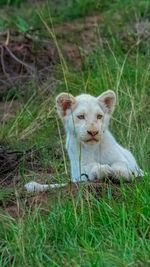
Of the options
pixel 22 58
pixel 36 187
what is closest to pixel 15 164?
pixel 36 187

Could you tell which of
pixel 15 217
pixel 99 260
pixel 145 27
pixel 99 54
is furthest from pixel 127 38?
pixel 99 260

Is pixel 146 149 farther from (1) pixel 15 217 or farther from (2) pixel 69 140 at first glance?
(1) pixel 15 217

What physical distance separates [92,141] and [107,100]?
0.53 m

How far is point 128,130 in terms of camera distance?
7.32 metres

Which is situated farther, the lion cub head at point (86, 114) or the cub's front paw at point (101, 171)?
the lion cub head at point (86, 114)

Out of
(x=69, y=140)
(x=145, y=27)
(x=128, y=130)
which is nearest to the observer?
(x=69, y=140)

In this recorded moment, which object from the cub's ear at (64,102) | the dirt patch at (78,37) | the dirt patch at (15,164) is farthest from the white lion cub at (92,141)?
the dirt patch at (78,37)

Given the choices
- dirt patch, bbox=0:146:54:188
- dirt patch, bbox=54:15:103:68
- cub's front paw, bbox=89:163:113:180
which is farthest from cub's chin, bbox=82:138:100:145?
dirt patch, bbox=54:15:103:68

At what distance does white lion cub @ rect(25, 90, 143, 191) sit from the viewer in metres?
6.18

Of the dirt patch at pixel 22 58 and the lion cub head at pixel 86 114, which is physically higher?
the dirt patch at pixel 22 58

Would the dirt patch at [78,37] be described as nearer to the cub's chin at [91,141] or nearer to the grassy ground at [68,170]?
the grassy ground at [68,170]

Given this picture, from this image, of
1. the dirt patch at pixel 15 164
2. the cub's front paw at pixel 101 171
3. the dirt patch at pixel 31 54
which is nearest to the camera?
the cub's front paw at pixel 101 171

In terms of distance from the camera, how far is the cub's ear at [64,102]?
649 cm

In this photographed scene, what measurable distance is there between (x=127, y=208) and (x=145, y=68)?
4.49 metres
